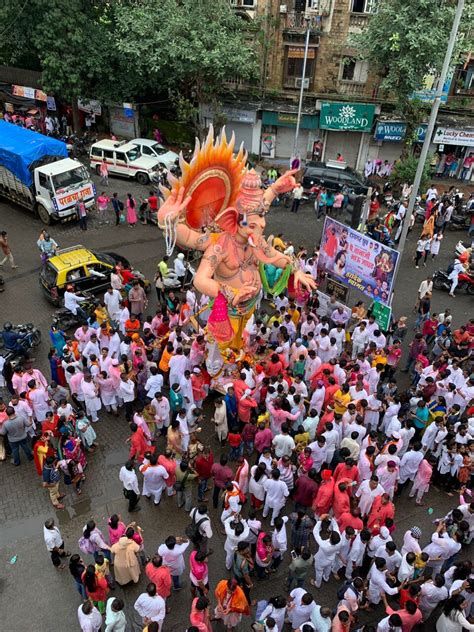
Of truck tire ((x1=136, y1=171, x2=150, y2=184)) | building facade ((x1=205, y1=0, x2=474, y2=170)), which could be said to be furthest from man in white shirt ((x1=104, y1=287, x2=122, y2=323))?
building facade ((x1=205, y1=0, x2=474, y2=170))

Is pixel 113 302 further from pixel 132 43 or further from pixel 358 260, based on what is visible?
pixel 132 43

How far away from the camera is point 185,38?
69.9 ft

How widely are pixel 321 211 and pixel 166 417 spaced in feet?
42.0

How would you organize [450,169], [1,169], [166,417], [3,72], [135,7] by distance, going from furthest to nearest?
[3,72] → [450,169] → [135,7] → [1,169] → [166,417]

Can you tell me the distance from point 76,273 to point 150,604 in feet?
31.6

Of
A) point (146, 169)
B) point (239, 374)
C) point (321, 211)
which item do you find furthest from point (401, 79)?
point (239, 374)

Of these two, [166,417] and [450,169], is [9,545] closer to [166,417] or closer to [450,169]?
[166,417]

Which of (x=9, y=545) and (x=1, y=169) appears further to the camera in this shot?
(x=1, y=169)

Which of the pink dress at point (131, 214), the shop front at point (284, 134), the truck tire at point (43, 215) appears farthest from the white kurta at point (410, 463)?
the shop front at point (284, 134)

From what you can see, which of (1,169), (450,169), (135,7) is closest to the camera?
(1,169)

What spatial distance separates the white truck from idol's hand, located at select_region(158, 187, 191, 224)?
9.85 metres

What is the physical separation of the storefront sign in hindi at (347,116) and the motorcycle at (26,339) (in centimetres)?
1650

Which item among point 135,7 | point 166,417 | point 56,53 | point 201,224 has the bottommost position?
point 166,417

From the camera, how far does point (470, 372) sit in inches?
439
